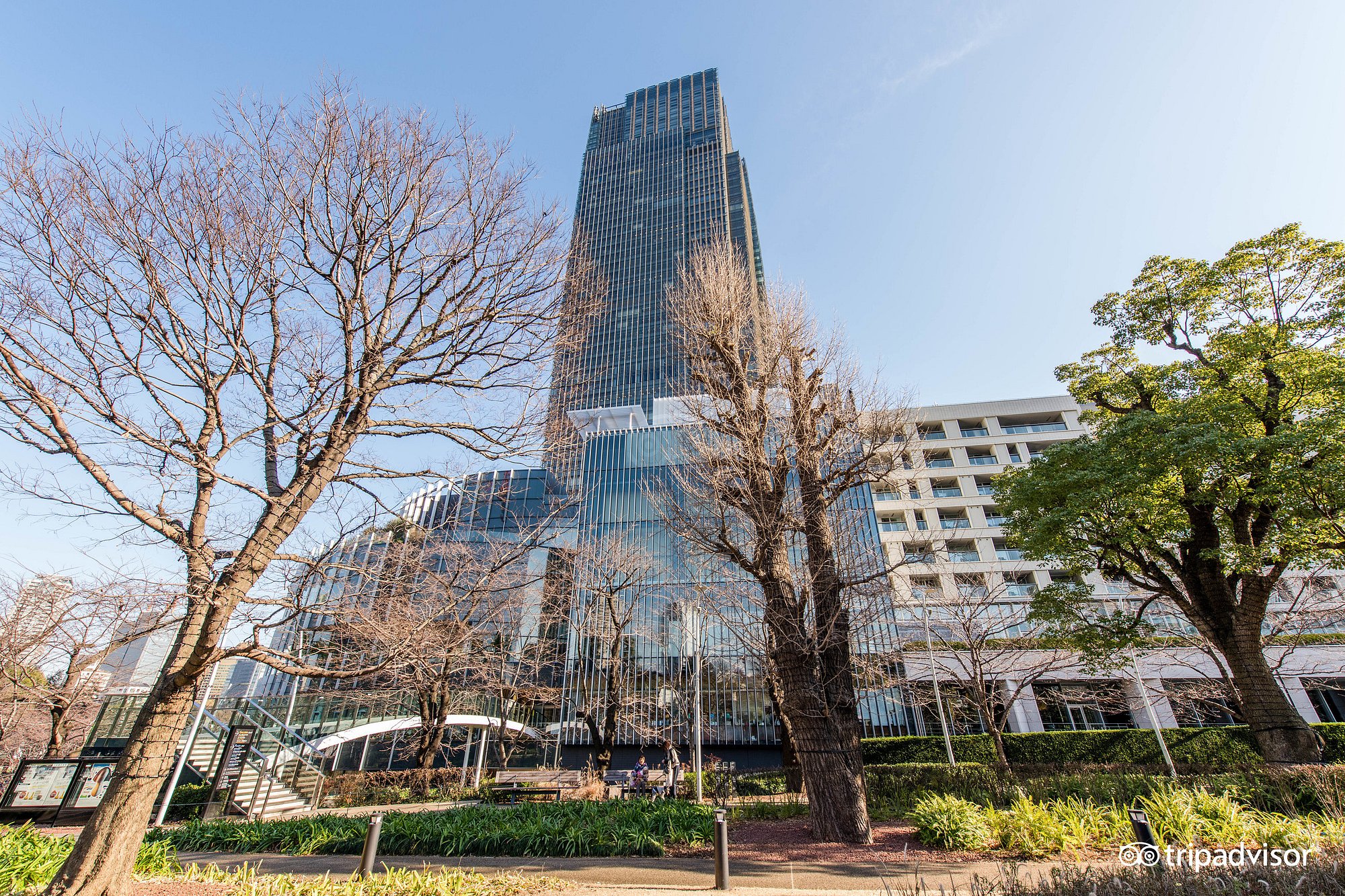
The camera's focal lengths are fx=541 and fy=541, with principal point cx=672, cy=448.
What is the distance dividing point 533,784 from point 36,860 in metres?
11.2

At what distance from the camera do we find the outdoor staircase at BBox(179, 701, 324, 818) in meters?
13.1

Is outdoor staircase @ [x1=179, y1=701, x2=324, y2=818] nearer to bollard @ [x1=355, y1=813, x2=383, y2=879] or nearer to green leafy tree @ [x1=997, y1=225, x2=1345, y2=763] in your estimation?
bollard @ [x1=355, y1=813, x2=383, y2=879]

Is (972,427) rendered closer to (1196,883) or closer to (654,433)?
(654,433)

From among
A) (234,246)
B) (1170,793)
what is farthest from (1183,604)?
(234,246)

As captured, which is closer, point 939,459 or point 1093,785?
point 1093,785

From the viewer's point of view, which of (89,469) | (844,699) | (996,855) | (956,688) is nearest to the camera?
(89,469)

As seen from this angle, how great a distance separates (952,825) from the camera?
7.16m

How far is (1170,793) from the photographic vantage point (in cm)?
719

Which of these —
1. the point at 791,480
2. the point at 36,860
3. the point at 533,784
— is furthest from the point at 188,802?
the point at 791,480

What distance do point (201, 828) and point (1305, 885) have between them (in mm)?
13252

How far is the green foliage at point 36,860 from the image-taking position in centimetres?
509

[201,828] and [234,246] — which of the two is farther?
[201,828]

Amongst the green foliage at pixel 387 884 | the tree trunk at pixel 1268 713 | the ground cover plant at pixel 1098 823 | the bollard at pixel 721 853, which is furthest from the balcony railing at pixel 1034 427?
the green foliage at pixel 387 884

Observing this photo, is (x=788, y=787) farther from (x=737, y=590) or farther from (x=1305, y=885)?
(x=1305, y=885)
